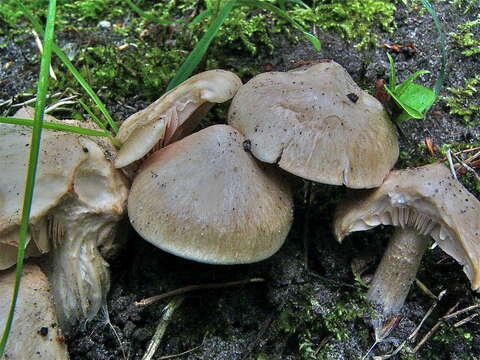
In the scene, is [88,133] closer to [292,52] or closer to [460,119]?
[292,52]

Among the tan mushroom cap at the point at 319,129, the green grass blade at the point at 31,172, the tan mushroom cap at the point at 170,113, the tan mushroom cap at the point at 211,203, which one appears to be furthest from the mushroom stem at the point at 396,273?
the green grass blade at the point at 31,172

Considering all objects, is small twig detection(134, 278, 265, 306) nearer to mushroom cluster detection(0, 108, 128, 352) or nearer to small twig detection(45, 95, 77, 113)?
mushroom cluster detection(0, 108, 128, 352)

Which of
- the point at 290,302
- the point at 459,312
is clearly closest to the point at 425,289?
the point at 459,312

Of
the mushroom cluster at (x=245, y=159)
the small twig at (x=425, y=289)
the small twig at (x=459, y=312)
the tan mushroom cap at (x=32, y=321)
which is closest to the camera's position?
the tan mushroom cap at (x=32, y=321)

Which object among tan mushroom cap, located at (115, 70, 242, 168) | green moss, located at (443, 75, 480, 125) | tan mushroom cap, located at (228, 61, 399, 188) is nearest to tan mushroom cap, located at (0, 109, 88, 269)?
tan mushroom cap, located at (115, 70, 242, 168)

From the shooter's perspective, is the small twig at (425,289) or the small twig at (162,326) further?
the small twig at (425,289)

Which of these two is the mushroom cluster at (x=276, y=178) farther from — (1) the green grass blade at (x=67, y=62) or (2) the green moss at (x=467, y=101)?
(2) the green moss at (x=467, y=101)

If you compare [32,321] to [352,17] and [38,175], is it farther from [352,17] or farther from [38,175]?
[352,17]

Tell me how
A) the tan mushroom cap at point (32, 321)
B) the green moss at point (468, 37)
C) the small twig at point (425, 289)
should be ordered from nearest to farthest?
the tan mushroom cap at point (32, 321) → the small twig at point (425, 289) → the green moss at point (468, 37)
